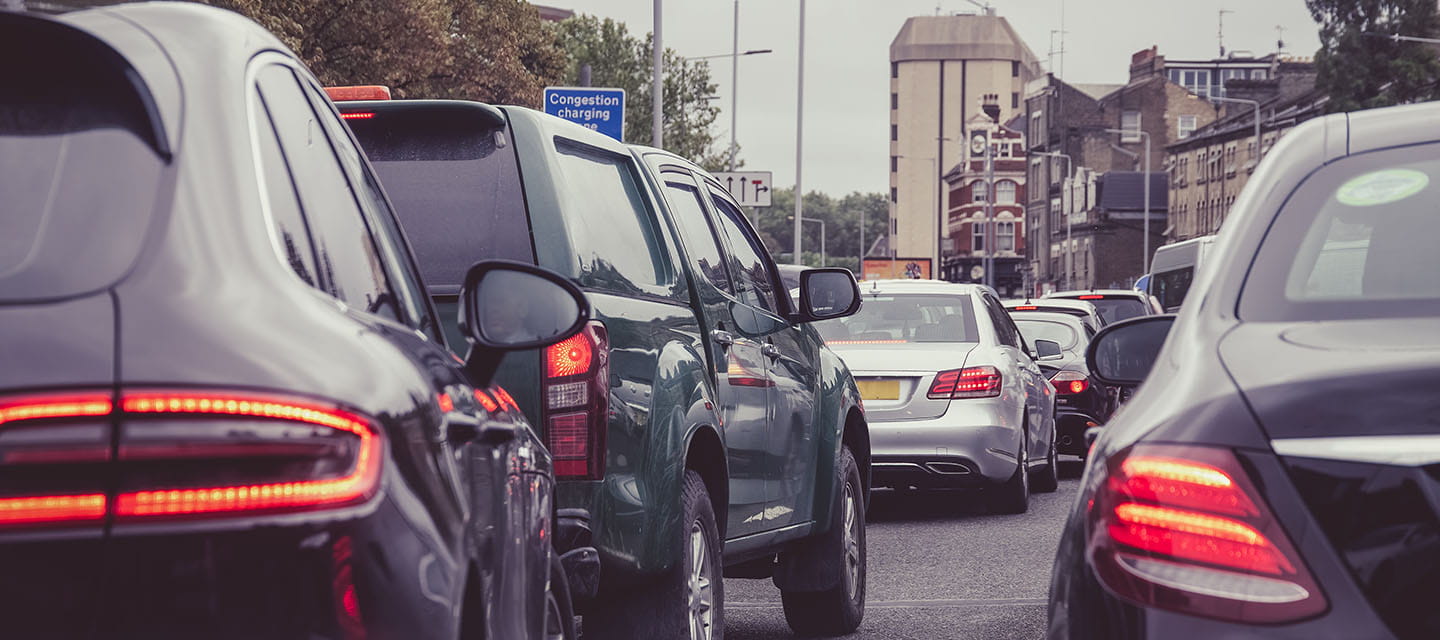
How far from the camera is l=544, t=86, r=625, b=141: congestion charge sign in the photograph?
75.0 feet

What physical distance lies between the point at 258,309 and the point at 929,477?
1134cm

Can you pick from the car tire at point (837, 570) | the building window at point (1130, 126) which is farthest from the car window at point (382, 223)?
the building window at point (1130, 126)

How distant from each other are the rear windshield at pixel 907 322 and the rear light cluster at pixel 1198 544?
1079 centimetres

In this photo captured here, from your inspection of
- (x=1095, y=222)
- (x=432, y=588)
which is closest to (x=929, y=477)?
(x=432, y=588)

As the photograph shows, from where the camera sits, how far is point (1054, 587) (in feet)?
10.6

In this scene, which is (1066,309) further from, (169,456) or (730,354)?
(169,456)

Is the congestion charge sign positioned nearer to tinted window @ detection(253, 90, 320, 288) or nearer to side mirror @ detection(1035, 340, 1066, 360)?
side mirror @ detection(1035, 340, 1066, 360)

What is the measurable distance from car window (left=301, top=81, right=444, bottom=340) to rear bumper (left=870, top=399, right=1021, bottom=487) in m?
9.76

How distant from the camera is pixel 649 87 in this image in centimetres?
6072

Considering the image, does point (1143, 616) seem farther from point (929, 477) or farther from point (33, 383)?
point (929, 477)

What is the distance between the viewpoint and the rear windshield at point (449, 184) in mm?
5465

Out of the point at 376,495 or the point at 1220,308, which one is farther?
the point at 1220,308

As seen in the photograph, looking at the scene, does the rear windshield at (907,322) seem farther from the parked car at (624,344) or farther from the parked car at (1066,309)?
the parked car at (624,344)

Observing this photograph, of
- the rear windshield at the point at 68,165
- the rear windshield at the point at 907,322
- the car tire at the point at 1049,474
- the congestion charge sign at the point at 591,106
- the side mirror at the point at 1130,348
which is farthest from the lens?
the congestion charge sign at the point at 591,106
